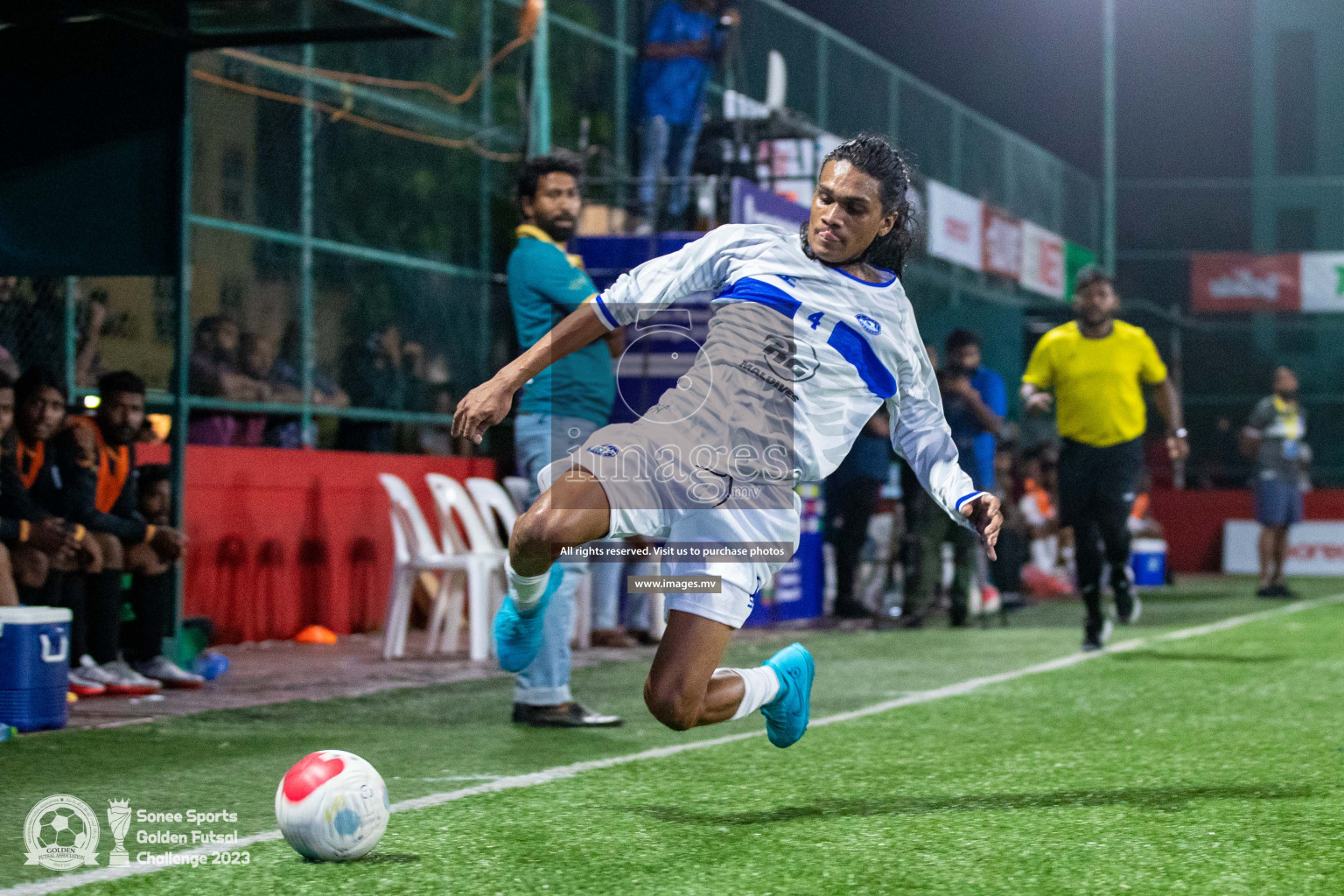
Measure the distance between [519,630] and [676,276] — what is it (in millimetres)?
1068

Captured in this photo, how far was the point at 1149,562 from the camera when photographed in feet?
57.4

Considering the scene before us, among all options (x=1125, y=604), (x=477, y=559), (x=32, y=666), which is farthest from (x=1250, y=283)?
(x=32, y=666)

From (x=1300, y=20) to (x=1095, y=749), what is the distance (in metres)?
31.0

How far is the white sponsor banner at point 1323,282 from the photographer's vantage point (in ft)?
90.1

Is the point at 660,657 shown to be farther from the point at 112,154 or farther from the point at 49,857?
the point at 112,154

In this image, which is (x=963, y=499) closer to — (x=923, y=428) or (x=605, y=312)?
(x=923, y=428)

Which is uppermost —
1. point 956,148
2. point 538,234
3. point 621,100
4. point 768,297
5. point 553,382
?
point 956,148

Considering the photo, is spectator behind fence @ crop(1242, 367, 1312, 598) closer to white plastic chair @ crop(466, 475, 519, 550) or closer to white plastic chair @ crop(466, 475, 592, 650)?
white plastic chair @ crop(466, 475, 592, 650)

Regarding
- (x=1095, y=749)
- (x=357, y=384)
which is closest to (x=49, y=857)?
(x=1095, y=749)

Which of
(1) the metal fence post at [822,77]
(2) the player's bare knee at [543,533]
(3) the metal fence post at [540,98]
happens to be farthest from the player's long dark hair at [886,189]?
(1) the metal fence post at [822,77]

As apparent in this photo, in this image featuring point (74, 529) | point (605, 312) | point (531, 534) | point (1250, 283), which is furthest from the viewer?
point (1250, 283)

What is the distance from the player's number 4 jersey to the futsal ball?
1.16m

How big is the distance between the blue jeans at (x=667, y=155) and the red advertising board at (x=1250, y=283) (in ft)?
52.0

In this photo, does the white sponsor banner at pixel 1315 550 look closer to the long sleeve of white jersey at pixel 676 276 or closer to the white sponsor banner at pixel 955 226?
the white sponsor banner at pixel 955 226
